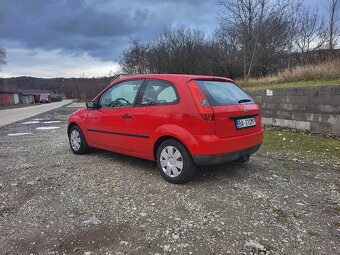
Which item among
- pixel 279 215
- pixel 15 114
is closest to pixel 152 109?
pixel 279 215

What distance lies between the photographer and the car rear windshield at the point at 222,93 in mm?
4129

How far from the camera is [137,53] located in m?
38.6

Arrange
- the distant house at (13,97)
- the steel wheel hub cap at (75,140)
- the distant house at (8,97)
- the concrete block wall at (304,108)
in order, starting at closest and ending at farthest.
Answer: the steel wheel hub cap at (75,140) < the concrete block wall at (304,108) < the distant house at (8,97) < the distant house at (13,97)

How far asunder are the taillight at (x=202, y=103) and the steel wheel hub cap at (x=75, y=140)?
3.26m

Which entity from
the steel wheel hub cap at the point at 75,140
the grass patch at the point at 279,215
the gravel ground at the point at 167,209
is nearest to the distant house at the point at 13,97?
the steel wheel hub cap at the point at 75,140

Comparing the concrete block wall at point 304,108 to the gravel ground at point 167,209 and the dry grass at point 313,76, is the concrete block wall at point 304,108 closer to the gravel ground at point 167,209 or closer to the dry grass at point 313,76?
the dry grass at point 313,76

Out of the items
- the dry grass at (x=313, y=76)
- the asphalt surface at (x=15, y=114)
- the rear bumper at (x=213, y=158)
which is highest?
the dry grass at (x=313, y=76)

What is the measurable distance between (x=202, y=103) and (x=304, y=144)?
4.03 m

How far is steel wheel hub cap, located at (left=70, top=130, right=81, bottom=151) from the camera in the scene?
6.29 meters

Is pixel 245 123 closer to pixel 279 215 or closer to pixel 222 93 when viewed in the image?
pixel 222 93

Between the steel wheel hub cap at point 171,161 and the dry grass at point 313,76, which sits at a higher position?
the dry grass at point 313,76

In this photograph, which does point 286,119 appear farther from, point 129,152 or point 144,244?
point 144,244

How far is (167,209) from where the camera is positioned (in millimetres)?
3455

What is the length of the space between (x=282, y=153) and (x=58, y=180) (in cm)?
451
